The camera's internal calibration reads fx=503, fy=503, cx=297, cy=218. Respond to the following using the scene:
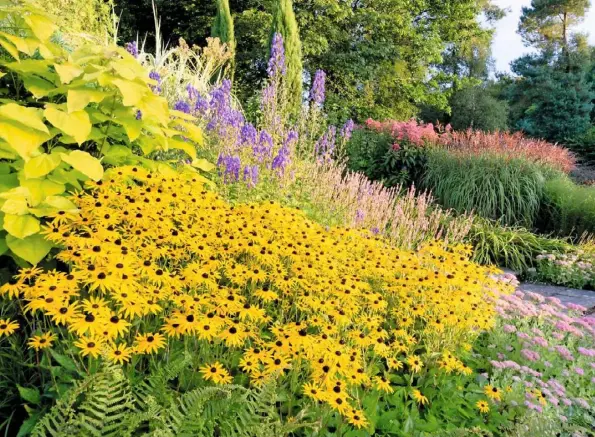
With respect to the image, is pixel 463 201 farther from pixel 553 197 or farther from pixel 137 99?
pixel 137 99

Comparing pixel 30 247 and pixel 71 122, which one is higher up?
pixel 71 122

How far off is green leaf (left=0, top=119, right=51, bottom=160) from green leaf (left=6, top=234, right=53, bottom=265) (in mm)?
333

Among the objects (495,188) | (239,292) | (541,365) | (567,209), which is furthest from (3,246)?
(567,209)

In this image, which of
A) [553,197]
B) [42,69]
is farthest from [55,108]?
[553,197]

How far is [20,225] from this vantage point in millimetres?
1904

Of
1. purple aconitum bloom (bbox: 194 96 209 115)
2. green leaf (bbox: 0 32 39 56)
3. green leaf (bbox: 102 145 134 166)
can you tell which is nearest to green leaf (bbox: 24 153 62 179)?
green leaf (bbox: 102 145 134 166)

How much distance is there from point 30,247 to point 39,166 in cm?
33

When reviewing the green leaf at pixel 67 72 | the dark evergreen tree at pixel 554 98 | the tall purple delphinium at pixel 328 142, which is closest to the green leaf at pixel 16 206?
the green leaf at pixel 67 72

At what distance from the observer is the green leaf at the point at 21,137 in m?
2.02

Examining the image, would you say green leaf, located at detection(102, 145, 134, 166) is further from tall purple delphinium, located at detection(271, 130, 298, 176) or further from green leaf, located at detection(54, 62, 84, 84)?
tall purple delphinium, located at detection(271, 130, 298, 176)

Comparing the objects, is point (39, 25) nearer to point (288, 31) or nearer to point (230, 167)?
point (230, 167)

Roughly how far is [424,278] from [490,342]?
0.83 meters

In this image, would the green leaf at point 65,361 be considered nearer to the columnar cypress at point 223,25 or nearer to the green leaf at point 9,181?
the green leaf at point 9,181

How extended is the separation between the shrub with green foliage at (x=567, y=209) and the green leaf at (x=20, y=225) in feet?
22.9
